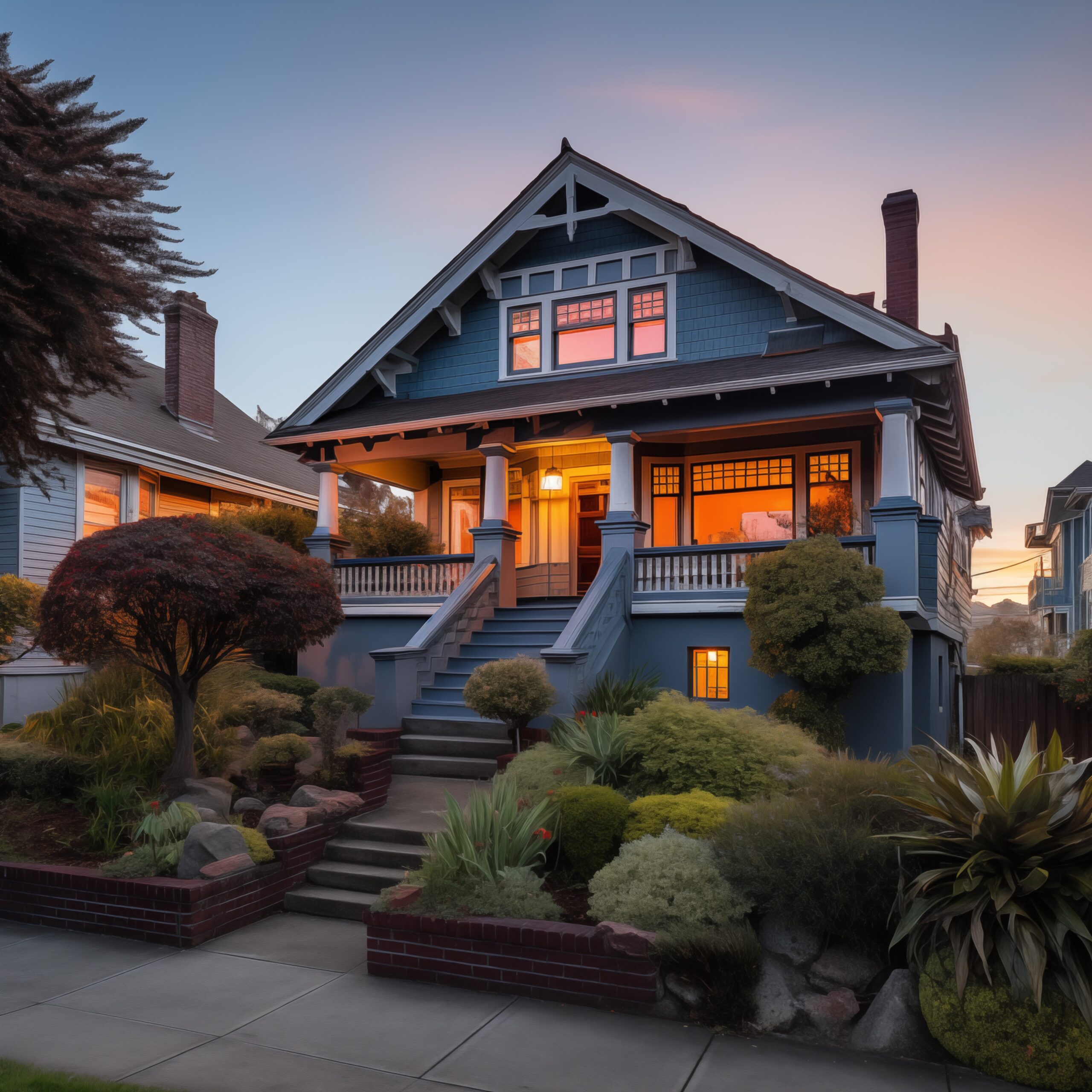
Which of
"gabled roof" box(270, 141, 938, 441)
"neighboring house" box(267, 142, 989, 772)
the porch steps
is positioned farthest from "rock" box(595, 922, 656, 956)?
"gabled roof" box(270, 141, 938, 441)

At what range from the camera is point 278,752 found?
8.90m

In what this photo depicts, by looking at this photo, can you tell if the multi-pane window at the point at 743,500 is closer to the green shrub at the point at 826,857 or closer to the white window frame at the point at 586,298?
the white window frame at the point at 586,298

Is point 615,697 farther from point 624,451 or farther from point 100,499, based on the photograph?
point 100,499

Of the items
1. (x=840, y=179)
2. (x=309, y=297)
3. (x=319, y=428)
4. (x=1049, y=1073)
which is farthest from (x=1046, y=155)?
(x=309, y=297)

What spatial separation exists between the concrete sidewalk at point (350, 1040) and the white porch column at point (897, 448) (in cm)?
828

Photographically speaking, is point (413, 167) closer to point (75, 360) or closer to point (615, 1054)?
point (75, 360)

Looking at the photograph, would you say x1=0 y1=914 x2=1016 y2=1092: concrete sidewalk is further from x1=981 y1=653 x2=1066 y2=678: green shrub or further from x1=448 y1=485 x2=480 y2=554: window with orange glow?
x1=981 y1=653 x2=1066 y2=678: green shrub

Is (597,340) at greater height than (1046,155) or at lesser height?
lesser

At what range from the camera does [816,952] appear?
219 inches

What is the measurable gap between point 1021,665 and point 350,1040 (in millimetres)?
17375

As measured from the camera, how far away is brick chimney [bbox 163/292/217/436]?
2106 centimetres

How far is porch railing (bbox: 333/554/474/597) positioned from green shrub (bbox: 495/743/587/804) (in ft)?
19.1

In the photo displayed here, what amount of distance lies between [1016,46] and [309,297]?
11557 cm

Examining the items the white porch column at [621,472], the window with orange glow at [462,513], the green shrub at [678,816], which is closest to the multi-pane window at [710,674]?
the white porch column at [621,472]
